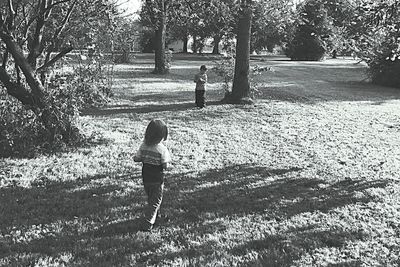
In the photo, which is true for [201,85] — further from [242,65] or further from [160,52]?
[160,52]

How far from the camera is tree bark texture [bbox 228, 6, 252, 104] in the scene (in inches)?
559

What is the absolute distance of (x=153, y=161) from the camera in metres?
4.63

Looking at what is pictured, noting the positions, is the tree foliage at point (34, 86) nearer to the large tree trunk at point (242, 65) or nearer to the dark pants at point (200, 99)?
the dark pants at point (200, 99)

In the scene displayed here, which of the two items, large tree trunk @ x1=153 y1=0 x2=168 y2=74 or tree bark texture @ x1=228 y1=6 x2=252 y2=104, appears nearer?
tree bark texture @ x1=228 y1=6 x2=252 y2=104

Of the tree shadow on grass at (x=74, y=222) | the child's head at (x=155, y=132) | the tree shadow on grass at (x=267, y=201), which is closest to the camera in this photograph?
the tree shadow on grass at (x=74, y=222)

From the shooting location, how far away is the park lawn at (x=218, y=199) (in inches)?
165

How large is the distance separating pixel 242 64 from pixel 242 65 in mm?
33

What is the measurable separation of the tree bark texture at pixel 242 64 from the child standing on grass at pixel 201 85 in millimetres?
1443

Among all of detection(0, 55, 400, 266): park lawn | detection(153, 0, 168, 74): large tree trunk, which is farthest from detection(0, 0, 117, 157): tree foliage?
detection(153, 0, 168, 74): large tree trunk

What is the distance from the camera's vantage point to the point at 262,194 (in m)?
6.00

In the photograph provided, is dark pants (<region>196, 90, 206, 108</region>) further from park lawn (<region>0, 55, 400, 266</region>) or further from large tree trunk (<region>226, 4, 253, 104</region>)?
park lawn (<region>0, 55, 400, 266</region>)

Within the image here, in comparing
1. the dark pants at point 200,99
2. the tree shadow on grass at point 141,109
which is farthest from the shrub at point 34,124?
the dark pants at point 200,99

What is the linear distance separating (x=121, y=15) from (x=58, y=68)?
78.2 inches

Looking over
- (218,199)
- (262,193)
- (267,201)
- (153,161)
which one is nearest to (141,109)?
(262,193)
